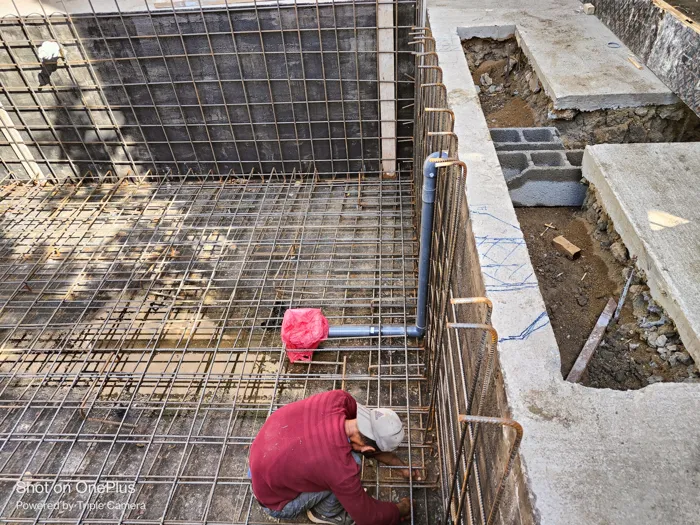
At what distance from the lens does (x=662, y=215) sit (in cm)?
284

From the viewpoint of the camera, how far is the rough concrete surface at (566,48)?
4113 mm

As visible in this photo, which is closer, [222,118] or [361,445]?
[361,445]

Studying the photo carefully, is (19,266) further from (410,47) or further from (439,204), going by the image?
(410,47)

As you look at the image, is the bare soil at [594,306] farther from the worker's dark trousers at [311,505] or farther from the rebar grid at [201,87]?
the rebar grid at [201,87]

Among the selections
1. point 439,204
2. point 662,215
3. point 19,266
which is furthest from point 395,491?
point 19,266

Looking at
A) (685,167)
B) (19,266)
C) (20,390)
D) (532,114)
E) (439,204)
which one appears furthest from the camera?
(19,266)

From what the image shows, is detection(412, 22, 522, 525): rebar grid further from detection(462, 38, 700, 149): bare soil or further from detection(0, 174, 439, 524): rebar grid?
detection(462, 38, 700, 149): bare soil

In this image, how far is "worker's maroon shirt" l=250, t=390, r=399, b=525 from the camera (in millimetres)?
2662

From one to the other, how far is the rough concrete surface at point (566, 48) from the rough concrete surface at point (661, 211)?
0.92m

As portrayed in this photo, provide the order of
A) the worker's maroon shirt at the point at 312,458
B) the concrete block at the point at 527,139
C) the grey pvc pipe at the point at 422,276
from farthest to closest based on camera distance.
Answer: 1. the concrete block at the point at 527,139
2. the grey pvc pipe at the point at 422,276
3. the worker's maroon shirt at the point at 312,458

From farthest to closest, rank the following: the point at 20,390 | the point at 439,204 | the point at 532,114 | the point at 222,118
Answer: the point at 222,118, the point at 532,114, the point at 20,390, the point at 439,204

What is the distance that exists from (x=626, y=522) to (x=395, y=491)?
2.33 m

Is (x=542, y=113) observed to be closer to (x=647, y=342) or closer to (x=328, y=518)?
(x=647, y=342)

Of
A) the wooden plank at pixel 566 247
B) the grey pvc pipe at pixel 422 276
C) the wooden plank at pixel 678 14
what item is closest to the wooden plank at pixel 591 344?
the wooden plank at pixel 566 247
